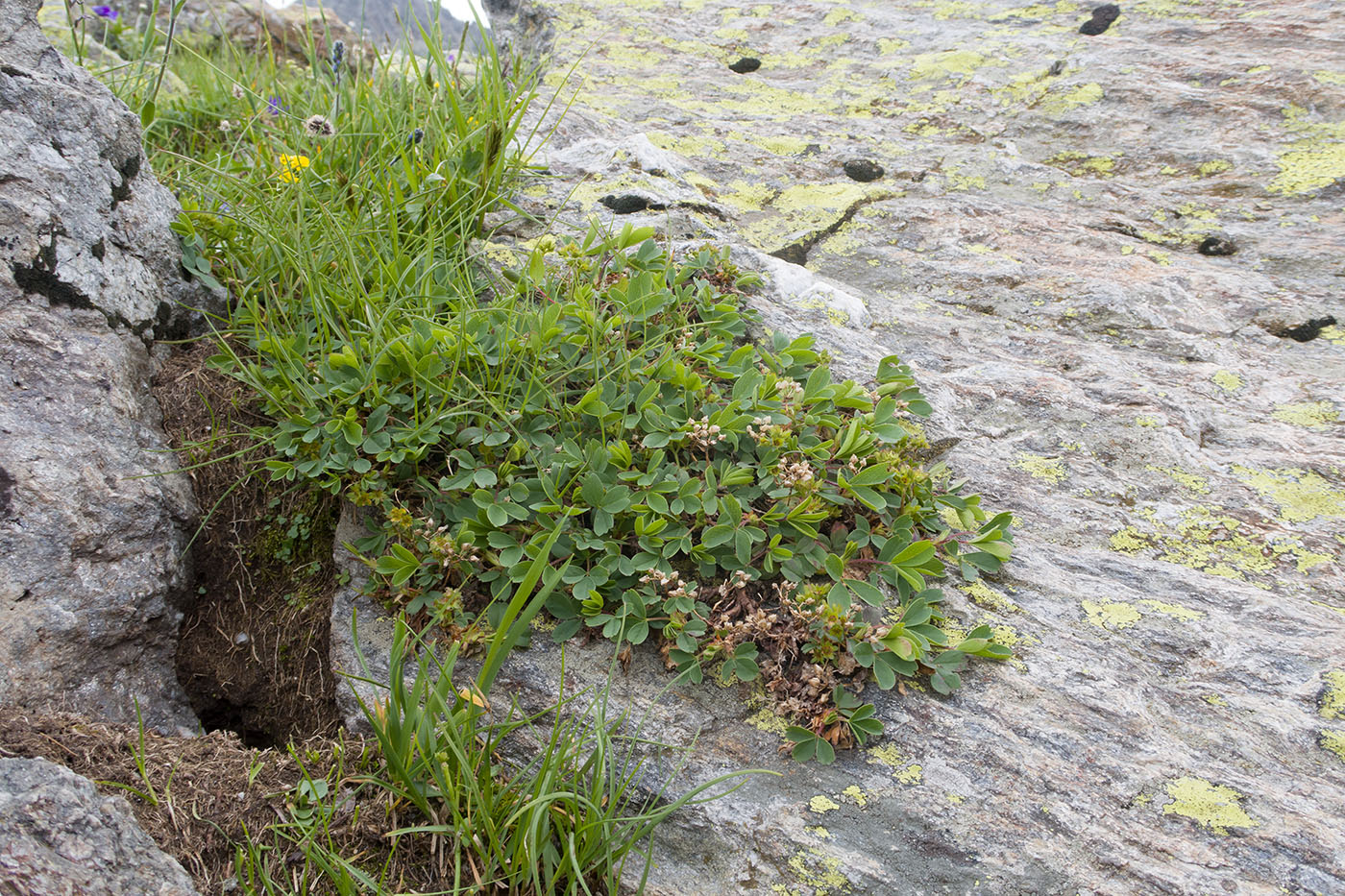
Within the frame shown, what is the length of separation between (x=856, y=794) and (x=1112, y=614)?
1067 mm

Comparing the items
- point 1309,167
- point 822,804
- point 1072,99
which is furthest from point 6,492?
point 1309,167

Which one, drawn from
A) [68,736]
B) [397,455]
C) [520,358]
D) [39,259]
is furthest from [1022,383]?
[39,259]

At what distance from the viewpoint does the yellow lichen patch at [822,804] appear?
209cm

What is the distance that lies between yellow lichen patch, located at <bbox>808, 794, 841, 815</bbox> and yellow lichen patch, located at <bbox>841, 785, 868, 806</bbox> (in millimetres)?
43

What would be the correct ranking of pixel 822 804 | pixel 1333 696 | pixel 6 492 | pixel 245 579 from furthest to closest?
pixel 245 579, pixel 6 492, pixel 1333 696, pixel 822 804

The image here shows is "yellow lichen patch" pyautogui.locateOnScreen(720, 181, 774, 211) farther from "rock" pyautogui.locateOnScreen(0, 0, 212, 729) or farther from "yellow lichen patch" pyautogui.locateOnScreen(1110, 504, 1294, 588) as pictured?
"rock" pyautogui.locateOnScreen(0, 0, 212, 729)

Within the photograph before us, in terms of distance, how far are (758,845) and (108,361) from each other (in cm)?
265

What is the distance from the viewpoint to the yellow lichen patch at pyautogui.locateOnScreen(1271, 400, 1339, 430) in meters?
3.15

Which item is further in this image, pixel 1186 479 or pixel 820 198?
pixel 820 198

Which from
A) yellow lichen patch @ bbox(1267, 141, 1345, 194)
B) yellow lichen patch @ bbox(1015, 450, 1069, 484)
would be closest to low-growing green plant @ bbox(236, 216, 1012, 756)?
yellow lichen patch @ bbox(1015, 450, 1069, 484)

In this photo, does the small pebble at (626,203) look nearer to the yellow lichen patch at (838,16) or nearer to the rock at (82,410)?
the rock at (82,410)

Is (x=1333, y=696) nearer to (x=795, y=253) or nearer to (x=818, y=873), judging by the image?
(x=818, y=873)

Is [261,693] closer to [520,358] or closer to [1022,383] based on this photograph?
[520,358]

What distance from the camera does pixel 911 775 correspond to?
2.14m
